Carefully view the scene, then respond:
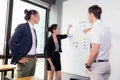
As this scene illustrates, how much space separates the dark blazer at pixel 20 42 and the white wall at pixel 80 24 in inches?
48.9

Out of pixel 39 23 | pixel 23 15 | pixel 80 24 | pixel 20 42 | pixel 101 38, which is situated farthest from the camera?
pixel 39 23

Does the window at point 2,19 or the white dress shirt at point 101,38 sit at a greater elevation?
the window at point 2,19

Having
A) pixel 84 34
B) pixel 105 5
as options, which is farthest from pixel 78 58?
pixel 105 5

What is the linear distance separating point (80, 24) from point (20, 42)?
1417 mm

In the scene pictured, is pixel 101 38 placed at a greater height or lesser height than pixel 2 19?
lesser

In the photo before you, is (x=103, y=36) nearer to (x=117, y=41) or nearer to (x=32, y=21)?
(x=117, y=41)

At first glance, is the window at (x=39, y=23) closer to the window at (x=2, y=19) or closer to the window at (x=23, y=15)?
the window at (x=23, y=15)

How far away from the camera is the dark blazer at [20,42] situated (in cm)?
219

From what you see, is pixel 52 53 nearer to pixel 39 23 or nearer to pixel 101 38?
pixel 39 23

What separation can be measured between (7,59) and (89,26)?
1726 millimetres

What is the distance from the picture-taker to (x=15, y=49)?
2195 millimetres

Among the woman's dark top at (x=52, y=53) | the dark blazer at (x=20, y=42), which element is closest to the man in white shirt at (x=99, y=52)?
the dark blazer at (x=20, y=42)

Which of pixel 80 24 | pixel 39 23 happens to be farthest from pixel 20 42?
pixel 39 23

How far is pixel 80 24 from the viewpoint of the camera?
3188mm
